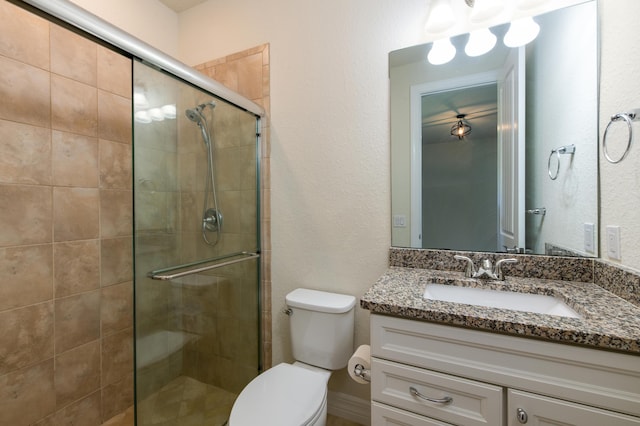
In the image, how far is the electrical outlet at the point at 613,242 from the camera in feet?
3.28

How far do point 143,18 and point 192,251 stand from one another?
165 cm

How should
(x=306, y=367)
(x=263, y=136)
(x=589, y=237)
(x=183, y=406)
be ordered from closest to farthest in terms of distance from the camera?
(x=589, y=237), (x=183, y=406), (x=306, y=367), (x=263, y=136)

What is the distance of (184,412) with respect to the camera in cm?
135

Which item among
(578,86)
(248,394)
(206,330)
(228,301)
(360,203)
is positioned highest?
(578,86)

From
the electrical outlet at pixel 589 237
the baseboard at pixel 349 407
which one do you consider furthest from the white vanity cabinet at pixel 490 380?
the baseboard at pixel 349 407

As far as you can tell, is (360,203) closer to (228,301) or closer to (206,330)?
(228,301)

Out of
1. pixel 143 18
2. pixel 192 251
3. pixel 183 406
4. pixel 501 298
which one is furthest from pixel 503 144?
pixel 143 18

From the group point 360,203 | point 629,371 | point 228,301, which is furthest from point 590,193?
point 228,301

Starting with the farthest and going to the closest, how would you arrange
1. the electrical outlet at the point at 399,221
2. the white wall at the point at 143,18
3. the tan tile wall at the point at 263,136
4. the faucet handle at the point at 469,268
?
1. the tan tile wall at the point at 263,136
2. the white wall at the point at 143,18
3. the electrical outlet at the point at 399,221
4. the faucet handle at the point at 469,268

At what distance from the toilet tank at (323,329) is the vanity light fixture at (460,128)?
3.27 feet

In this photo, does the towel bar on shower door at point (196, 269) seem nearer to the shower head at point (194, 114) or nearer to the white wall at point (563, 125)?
the shower head at point (194, 114)

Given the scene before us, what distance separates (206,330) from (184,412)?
1.21 ft

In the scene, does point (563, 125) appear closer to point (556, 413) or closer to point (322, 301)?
point (556, 413)

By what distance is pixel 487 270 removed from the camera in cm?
122
